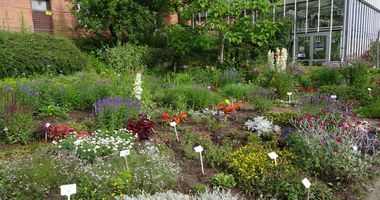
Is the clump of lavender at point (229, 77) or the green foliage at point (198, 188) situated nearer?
the green foliage at point (198, 188)

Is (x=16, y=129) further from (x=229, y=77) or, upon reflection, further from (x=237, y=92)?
(x=229, y=77)

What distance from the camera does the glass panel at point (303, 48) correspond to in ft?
49.0

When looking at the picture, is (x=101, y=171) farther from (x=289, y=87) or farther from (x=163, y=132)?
(x=289, y=87)

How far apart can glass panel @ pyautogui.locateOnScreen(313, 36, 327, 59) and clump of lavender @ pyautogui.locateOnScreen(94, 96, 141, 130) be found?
12286 mm

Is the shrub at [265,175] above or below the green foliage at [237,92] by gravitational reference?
below

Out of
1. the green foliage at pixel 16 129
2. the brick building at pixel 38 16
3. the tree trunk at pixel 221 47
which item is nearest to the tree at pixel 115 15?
the brick building at pixel 38 16

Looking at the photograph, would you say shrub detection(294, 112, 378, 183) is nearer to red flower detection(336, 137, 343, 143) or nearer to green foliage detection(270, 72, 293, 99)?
red flower detection(336, 137, 343, 143)

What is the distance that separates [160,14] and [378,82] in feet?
28.9

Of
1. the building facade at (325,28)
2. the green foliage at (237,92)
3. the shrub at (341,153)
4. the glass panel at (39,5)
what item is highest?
the glass panel at (39,5)

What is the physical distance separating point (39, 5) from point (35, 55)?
5578mm

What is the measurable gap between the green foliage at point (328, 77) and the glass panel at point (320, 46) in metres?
5.00

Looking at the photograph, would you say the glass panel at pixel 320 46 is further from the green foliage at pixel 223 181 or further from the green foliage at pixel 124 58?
the green foliage at pixel 223 181

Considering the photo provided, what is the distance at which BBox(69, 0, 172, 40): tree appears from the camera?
11.4m

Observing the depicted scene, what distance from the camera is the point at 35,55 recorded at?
8.73 metres
